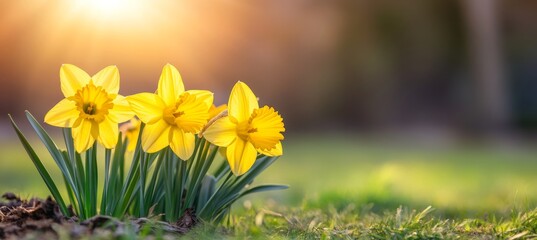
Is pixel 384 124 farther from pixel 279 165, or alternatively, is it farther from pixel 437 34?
pixel 279 165

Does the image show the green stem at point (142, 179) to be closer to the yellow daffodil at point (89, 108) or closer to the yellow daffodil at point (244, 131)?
the yellow daffodil at point (89, 108)

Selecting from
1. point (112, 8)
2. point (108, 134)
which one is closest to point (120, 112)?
point (108, 134)

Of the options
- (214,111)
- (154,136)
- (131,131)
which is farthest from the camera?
(131,131)

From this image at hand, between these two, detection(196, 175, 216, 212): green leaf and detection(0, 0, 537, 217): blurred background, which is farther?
detection(0, 0, 537, 217): blurred background

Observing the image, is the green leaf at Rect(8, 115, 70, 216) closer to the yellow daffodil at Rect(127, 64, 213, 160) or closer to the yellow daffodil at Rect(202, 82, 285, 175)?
the yellow daffodil at Rect(127, 64, 213, 160)

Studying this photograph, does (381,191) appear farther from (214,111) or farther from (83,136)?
(83,136)

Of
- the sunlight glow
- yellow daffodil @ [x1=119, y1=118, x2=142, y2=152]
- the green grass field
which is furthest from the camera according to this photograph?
the sunlight glow

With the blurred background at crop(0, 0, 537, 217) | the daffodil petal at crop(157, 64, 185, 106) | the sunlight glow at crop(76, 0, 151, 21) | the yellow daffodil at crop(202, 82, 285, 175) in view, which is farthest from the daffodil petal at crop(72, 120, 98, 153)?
the sunlight glow at crop(76, 0, 151, 21)
